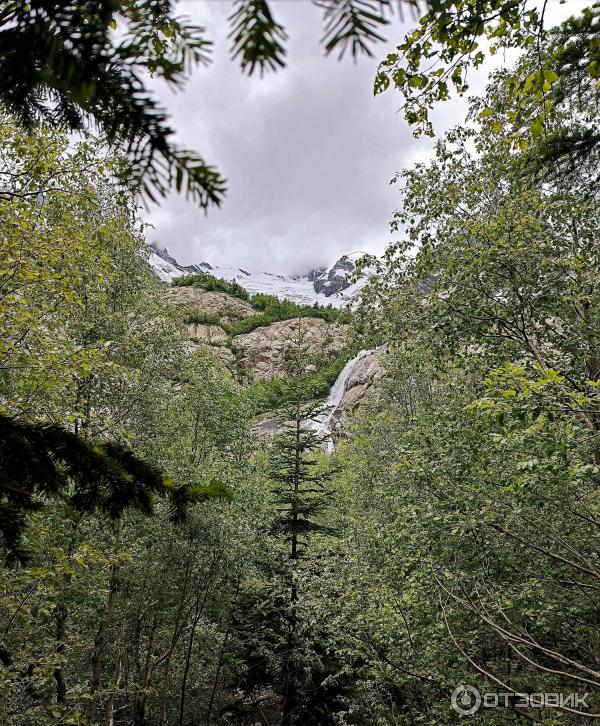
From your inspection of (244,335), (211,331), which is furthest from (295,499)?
(244,335)

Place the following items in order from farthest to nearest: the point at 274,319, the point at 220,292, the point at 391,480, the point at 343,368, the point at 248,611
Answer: the point at 220,292 < the point at 274,319 < the point at 343,368 < the point at 248,611 < the point at 391,480

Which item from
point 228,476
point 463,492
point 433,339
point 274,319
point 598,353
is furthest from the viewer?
point 274,319

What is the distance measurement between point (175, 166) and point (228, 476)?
12853 mm

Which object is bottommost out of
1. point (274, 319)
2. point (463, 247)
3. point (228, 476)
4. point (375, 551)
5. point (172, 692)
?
point (172, 692)

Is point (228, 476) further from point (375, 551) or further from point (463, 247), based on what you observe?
point (463, 247)

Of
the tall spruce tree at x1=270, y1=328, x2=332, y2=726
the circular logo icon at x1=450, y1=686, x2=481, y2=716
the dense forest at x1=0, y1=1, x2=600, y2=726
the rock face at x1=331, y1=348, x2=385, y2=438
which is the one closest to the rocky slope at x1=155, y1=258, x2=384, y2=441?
the rock face at x1=331, y1=348, x2=385, y2=438

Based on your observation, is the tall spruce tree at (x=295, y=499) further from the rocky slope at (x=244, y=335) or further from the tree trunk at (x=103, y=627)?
the rocky slope at (x=244, y=335)

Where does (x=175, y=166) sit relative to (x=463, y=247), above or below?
below

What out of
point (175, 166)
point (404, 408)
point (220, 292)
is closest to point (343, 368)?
point (220, 292)

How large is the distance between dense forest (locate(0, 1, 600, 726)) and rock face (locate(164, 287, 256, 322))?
7416 centimetres

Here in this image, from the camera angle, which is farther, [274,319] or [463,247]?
[274,319]

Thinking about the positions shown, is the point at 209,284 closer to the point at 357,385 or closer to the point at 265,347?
the point at 265,347

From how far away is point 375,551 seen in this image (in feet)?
33.8

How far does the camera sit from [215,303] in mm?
90938
